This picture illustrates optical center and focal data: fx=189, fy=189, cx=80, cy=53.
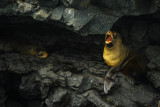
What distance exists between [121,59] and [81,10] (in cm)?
148

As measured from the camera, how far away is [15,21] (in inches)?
173

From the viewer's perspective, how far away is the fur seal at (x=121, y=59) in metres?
4.18

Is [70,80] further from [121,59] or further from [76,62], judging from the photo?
[121,59]

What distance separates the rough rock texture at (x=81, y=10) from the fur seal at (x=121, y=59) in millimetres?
367

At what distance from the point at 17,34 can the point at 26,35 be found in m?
0.27

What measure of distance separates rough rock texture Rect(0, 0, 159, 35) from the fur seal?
0.37 meters

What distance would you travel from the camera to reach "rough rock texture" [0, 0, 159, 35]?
3.88m

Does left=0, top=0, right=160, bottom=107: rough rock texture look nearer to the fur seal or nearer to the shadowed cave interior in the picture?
the shadowed cave interior

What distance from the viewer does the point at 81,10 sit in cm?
392

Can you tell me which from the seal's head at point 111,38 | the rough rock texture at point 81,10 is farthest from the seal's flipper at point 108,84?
the rough rock texture at point 81,10

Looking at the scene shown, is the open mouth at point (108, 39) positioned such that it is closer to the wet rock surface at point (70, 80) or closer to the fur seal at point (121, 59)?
the fur seal at point (121, 59)

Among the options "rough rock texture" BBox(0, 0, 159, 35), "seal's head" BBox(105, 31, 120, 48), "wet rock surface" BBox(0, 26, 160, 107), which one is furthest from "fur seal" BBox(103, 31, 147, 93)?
"rough rock texture" BBox(0, 0, 159, 35)

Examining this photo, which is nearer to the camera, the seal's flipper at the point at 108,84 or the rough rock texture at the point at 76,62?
the seal's flipper at the point at 108,84

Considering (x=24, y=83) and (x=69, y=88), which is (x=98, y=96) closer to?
(x=69, y=88)
